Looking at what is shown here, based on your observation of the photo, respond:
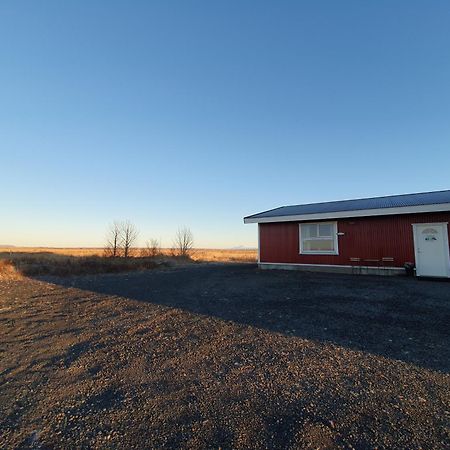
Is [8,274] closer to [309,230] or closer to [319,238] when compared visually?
[309,230]

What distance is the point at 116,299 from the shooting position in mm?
8000

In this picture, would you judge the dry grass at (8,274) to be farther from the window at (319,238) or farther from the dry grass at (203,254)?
the dry grass at (203,254)

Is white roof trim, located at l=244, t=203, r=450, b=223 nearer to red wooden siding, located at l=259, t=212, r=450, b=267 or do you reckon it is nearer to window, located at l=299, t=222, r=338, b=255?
red wooden siding, located at l=259, t=212, r=450, b=267

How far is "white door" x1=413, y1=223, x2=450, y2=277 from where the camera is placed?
10516 millimetres

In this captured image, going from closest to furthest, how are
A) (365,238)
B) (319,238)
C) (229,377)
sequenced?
1. (229,377)
2. (365,238)
3. (319,238)

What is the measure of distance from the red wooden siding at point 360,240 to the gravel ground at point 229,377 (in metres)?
5.61

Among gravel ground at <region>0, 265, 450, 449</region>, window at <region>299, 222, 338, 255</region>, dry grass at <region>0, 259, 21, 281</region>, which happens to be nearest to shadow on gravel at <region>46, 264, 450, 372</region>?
gravel ground at <region>0, 265, 450, 449</region>

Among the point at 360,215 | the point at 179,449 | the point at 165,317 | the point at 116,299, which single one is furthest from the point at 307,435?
the point at 360,215

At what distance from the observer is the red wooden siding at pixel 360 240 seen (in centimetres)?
1129

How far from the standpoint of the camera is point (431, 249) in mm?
10820

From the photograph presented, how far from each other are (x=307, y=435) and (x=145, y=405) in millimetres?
1502

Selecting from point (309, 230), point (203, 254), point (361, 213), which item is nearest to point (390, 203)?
point (361, 213)

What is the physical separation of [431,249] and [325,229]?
167 inches

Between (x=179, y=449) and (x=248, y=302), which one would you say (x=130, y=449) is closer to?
(x=179, y=449)
